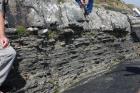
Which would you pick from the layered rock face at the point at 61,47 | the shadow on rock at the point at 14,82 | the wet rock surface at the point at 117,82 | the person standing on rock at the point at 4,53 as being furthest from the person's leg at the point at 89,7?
the person standing on rock at the point at 4,53

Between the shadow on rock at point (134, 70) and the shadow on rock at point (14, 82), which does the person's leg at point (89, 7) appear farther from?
the shadow on rock at point (14, 82)

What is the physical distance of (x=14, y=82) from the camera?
27.9 ft

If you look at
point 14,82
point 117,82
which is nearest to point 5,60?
point 14,82

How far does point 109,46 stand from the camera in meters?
14.1

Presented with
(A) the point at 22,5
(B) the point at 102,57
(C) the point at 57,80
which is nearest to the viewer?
(A) the point at 22,5

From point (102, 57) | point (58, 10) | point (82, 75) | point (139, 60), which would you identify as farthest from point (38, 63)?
point (139, 60)

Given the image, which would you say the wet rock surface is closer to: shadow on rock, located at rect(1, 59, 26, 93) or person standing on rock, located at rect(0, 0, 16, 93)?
shadow on rock, located at rect(1, 59, 26, 93)

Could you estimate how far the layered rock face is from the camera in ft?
A: 29.6

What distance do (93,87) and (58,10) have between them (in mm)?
2270

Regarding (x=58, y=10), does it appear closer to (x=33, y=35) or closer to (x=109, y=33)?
(x=33, y=35)

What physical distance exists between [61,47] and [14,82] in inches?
100

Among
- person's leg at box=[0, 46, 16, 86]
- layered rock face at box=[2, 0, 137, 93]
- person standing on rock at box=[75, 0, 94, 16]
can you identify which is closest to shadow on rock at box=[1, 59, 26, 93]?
layered rock face at box=[2, 0, 137, 93]

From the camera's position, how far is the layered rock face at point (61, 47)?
9.02 meters

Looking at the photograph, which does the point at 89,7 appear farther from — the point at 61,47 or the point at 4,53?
the point at 4,53
